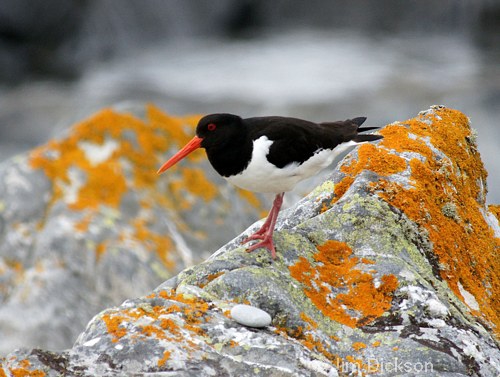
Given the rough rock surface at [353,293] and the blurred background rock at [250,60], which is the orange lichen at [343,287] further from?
the blurred background rock at [250,60]

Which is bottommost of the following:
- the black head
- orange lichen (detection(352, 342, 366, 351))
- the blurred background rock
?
orange lichen (detection(352, 342, 366, 351))

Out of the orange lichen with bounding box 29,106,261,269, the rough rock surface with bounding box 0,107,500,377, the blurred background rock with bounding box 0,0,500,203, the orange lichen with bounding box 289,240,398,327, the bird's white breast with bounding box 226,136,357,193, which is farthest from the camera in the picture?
the blurred background rock with bounding box 0,0,500,203

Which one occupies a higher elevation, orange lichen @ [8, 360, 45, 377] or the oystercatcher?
the oystercatcher

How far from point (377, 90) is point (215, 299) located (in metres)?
16.9

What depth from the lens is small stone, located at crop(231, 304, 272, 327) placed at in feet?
13.4

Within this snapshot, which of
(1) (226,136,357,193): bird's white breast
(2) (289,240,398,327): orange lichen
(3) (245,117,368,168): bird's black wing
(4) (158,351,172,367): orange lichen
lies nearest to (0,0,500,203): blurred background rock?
(3) (245,117,368,168): bird's black wing

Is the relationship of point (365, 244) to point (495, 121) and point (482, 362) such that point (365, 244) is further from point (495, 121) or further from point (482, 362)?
point (495, 121)

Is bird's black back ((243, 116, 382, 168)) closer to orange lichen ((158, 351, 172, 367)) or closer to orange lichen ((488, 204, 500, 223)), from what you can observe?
orange lichen ((488, 204, 500, 223))

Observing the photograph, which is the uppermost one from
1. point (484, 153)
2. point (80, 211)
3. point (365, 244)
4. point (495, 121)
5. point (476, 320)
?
point (495, 121)

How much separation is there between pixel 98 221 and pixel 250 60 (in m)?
15.3

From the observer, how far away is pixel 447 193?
5.76 metres

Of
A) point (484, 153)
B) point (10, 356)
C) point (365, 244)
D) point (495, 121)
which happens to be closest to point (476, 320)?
point (365, 244)

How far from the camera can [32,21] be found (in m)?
23.4

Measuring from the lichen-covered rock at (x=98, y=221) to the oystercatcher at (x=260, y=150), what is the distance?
2.94m
